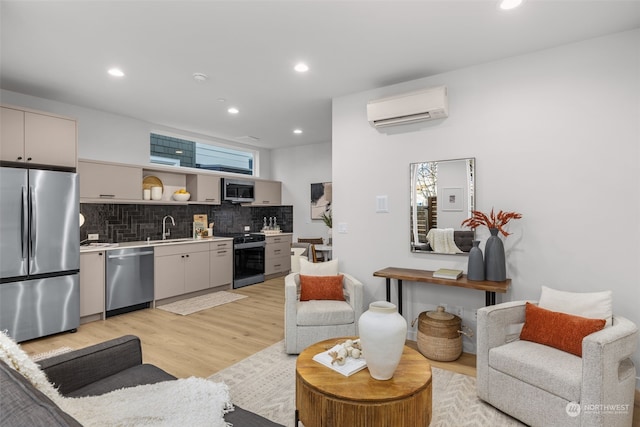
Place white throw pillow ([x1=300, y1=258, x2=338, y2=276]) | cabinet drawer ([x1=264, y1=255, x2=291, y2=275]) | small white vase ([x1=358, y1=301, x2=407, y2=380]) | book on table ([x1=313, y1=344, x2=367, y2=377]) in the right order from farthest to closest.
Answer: cabinet drawer ([x1=264, y1=255, x2=291, y2=275]) < white throw pillow ([x1=300, y1=258, x2=338, y2=276]) < book on table ([x1=313, y1=344, x2=367, y2=377]) < small white vase ([x1=358, y1=301, x2=407, y2=380])

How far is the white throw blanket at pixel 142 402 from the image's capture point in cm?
119

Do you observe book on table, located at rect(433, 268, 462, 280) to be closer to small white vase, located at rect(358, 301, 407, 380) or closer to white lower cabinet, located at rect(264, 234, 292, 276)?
small white vase, located at rect(358, 301, 407, 380)

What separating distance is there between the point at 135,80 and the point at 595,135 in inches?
168

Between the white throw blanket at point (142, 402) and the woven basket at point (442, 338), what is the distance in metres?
2.00

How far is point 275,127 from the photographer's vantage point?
5.49m

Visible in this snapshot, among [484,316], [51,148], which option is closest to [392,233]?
[484,316]

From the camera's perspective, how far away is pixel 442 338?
2934 millimetres

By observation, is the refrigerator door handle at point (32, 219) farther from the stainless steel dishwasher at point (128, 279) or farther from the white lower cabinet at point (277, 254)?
the white lower cabinet at point (277, 254)

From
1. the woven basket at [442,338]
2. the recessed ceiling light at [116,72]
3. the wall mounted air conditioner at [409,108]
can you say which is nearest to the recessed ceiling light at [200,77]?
the recessed ceiling light at [116,72]

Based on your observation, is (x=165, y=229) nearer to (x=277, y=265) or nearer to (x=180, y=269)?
(x=180, y=269)

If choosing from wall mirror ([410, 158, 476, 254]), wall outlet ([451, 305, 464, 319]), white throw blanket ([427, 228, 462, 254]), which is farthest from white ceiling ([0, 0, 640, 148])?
wall outlet ([451, 305, 464, 319])

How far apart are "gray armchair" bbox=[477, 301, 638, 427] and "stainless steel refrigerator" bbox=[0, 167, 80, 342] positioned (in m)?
4.05

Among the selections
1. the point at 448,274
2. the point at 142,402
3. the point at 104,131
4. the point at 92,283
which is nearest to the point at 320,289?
the point at 448,274

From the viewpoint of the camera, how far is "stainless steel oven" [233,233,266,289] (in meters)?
5.87
